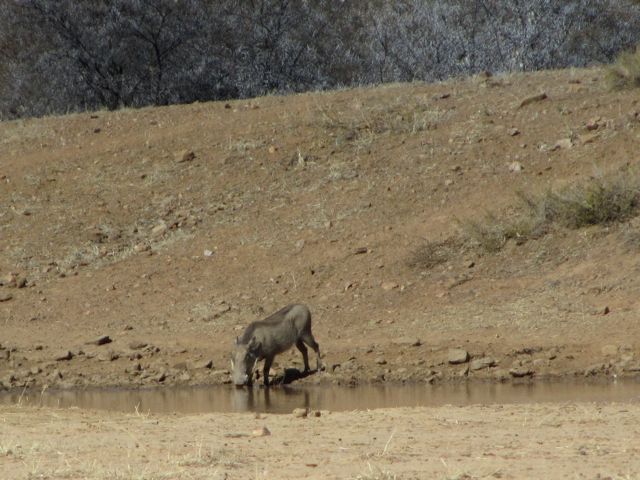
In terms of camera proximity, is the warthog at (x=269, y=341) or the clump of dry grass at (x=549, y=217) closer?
the warthog at (x=269, y=341)

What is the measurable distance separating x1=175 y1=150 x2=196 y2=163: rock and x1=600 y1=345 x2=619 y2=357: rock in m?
9.57

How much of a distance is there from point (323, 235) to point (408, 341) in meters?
4.16

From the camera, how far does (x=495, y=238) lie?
16.2 metres

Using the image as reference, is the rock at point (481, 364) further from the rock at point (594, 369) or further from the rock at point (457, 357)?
the rock at point (594, 369)

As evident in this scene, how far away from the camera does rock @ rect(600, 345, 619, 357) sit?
1267 centimetres

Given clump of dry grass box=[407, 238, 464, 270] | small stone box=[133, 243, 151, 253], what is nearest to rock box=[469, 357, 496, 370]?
clump of dry grass box=[407, 238, 464, 270]

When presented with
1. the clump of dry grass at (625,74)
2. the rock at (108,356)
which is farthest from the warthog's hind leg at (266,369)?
the clump of dry grass at (625,74)

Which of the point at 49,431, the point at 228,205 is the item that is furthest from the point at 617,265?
the point at 49,431

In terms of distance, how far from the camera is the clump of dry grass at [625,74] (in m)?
20.2

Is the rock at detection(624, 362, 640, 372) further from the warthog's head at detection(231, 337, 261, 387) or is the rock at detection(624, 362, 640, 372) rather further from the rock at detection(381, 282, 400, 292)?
the rock at detection(381, 282, 400, 292)

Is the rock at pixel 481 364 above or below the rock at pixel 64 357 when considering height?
below

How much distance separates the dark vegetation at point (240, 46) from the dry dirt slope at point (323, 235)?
3.92m

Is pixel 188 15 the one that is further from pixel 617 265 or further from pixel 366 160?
pixel 617 265

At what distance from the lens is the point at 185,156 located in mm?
20625
